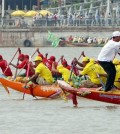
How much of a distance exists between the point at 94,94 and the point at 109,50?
4.81 ft

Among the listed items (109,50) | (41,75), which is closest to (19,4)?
(41,75)

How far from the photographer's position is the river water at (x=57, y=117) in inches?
1014

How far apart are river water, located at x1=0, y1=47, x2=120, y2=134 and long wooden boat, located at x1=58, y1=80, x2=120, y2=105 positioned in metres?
0.29

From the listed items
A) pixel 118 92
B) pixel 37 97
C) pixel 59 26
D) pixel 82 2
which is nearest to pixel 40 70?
pixel 37 97

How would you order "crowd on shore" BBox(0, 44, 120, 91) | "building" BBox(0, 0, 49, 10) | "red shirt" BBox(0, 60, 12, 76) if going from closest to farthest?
"crowd on shore" BBox(0, 44, 120, 91) < "red shirt" BBox(0, 60, 12, 76) < "building" BBox(0, 0, 49, 10)

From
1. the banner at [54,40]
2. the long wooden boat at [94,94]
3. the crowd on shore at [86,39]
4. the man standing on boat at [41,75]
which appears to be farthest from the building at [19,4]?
the long wooden boat at [94,94]

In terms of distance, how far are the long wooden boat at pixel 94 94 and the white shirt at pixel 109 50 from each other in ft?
3.28

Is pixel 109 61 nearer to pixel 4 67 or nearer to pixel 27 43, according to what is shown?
pixel 4 67

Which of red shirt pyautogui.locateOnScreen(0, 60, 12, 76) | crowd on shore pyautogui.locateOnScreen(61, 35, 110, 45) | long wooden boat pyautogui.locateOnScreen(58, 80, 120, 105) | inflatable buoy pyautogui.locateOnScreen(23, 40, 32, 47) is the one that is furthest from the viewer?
inflatable buoy pyautogui.locateOnScreen(23, 40, 32, 47)

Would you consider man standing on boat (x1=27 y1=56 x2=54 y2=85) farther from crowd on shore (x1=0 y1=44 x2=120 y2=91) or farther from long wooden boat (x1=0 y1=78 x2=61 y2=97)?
long wooden boat (x1=0 y1=78 x2=61 y2=97)

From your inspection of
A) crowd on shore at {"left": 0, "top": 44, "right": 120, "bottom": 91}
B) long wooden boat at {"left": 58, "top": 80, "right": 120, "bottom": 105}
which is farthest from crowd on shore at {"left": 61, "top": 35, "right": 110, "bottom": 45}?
long wooden boat at {"left": 58, "top": 80, "right": 120, "bottom": 105}

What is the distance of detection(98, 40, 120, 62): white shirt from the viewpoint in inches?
1168

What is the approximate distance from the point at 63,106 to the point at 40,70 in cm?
225

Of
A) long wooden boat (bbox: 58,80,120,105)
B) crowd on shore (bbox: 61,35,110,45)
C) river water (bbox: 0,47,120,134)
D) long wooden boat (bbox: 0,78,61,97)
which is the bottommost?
crowd on shore (bbox: 61,35,110,45)
